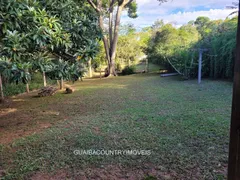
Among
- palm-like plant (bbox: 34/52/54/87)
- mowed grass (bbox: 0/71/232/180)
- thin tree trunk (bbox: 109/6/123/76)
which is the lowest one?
mowed grass (bbox: 0/71/232/180)

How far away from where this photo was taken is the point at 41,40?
Result: 2439 millimetres

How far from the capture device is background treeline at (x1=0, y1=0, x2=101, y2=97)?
2.26 metres

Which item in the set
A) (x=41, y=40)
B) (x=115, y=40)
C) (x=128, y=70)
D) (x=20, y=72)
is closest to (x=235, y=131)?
(x=20, y=72)

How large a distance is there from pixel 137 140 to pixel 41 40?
1797mm

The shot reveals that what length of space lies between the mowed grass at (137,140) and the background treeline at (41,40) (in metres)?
0.87

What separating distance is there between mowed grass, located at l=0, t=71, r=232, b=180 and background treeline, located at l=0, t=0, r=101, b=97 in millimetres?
870

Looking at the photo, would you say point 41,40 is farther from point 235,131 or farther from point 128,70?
point 128,70

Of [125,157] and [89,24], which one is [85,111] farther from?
[125,157]

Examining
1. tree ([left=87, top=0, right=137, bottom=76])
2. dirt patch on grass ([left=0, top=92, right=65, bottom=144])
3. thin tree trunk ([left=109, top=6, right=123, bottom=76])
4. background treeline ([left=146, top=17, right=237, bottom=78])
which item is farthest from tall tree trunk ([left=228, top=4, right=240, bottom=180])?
thin tree trunk ([left=109, top=6, right=123, bottom=76])

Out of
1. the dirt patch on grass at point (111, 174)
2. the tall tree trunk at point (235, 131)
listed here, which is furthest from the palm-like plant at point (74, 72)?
the tall tree trunk at point (235, 131)

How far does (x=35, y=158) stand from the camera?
2252mm

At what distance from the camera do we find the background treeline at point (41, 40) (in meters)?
2.26

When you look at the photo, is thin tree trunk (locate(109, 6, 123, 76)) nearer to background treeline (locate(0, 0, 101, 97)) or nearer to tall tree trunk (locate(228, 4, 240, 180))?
background treeline (locate(0, 0, 101, 97))

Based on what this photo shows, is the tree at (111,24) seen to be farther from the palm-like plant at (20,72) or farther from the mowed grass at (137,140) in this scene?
the palm-like plant at (20,72)
